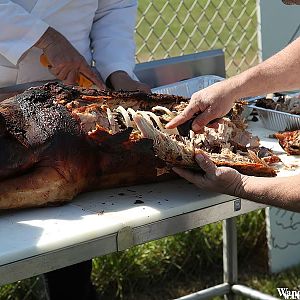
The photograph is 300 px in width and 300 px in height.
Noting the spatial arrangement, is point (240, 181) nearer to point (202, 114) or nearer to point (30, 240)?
point (202, 114)

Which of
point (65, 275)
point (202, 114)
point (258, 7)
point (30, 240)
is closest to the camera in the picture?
point (30, 240)

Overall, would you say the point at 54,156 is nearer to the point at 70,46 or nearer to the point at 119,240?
the point at 119,240

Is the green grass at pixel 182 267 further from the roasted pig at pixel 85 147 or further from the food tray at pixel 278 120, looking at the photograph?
the roasted pig at pixel 85 147

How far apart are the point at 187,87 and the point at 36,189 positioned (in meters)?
1.18

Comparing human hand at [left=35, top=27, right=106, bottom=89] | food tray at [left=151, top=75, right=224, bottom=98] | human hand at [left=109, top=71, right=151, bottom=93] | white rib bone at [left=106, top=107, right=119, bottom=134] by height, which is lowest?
white rib bone at [left=106, top=107, right=119, bottom=134]

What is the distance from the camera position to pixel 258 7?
386 centimetres

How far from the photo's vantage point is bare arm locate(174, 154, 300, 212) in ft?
6.77

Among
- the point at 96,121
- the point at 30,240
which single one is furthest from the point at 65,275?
the point at 30,240

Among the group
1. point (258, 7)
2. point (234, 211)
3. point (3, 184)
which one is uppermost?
point (258, 7)

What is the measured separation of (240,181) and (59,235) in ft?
1.86

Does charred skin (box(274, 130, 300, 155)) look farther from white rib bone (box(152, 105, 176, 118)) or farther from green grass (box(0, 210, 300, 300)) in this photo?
green grass (box(0, 210, 300, 300))

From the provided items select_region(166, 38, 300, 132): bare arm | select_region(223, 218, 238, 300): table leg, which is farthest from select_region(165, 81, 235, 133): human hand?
select_region(223, 218, 238, 300): table leg

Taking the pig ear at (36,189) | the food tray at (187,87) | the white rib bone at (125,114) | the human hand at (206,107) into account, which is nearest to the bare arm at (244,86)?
the human hand at (206,107)

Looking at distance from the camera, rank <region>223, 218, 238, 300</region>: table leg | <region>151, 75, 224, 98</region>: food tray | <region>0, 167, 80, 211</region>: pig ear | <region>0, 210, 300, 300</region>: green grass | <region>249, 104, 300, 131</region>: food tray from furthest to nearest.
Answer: <region>0, 210, 300, 300</region>: green grass, <region>223, 218, 238, 300</region>: table leg, <region>151, 75, 224, 98</region>: food tray, <region>249, 104, 300, 131</region>: food tray, <region>0, 167, 80, 211</region>: pig ear
